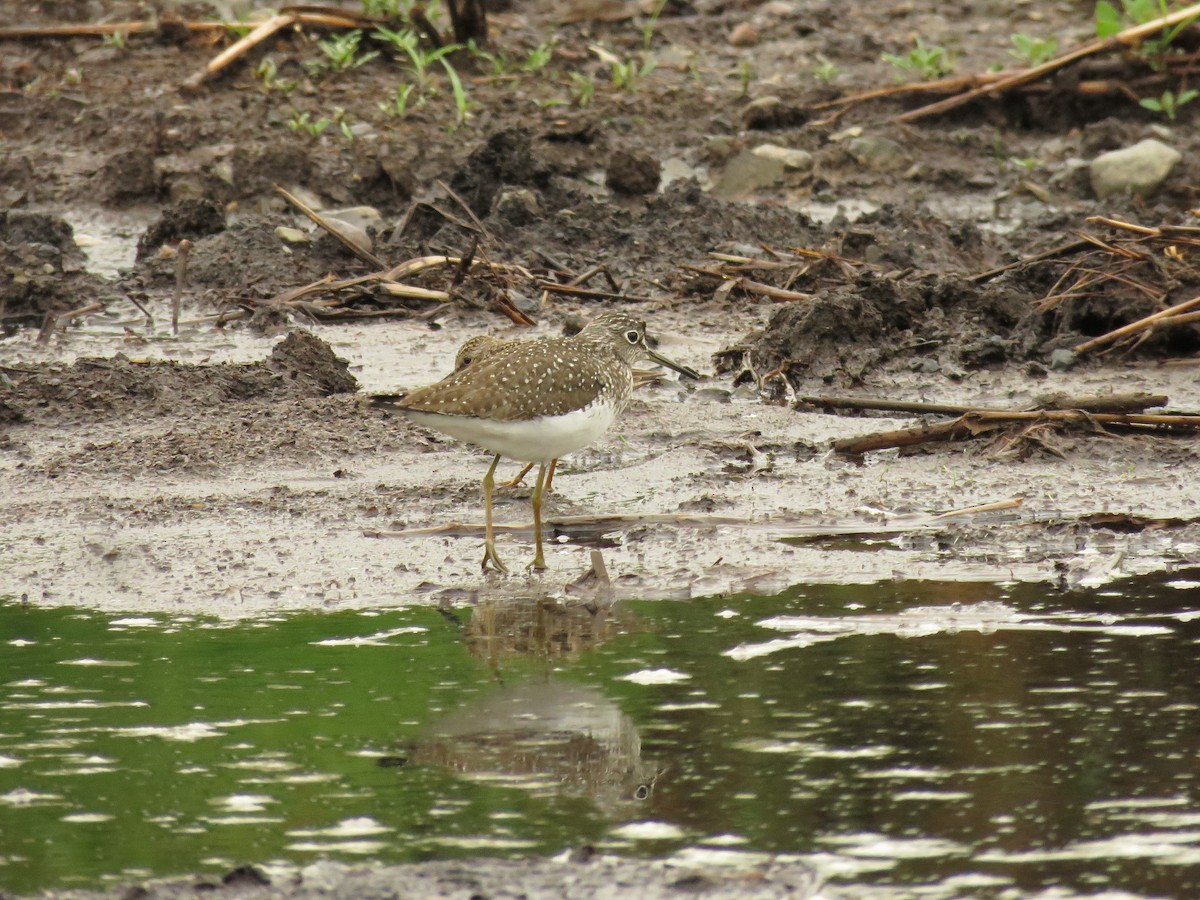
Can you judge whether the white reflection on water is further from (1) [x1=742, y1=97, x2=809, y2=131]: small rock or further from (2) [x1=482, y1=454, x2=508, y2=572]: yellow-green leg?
(1) [x1=742, y1=97, x2=809, y2=131]: small rock

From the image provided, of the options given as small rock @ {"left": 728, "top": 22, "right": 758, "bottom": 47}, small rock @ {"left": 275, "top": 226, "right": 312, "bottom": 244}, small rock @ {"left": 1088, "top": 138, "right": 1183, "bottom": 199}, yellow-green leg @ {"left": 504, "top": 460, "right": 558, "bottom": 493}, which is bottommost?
yellow-green leg @ {"left": 504, "top": 460, "right": 558, "bottom": 493}

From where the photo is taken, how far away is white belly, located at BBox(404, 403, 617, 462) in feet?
23.3

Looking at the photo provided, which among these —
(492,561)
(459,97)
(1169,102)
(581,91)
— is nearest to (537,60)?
(581,91)

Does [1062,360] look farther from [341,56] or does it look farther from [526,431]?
[341,56]

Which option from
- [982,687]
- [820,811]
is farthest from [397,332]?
[820,811]

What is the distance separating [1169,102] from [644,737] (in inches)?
411

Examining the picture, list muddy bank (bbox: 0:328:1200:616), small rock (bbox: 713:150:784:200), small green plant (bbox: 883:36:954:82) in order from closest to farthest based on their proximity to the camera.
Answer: muddy bank (bbox: 0:328:1200:616)
small rock (bbox: 713:150:784:200)
small green plant (bbox: 883:36:954:82)

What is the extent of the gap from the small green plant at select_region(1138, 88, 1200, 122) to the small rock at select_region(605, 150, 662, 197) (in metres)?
4.14

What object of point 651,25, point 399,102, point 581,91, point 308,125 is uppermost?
point 651,25

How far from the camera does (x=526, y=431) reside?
712 centimetres

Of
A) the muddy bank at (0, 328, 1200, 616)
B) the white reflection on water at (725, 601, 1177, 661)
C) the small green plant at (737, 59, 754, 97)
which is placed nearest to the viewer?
the white reflection on water at (725, 601, 1177, 661)

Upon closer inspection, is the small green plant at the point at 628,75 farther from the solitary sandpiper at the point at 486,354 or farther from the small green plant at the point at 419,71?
the solitary sandpiper at the point at 486,354

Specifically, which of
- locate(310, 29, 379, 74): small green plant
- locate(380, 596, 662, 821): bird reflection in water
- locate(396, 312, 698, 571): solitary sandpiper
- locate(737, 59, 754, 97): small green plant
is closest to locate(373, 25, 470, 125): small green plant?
locate(310, 29, 379, 74): small green plant

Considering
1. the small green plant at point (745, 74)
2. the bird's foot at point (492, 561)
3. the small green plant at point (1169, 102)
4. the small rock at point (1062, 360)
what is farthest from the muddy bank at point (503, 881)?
the small green plant at point (745, 74)
